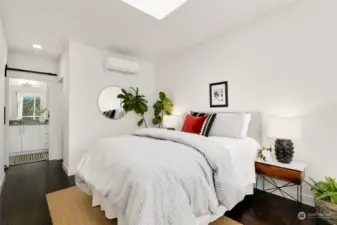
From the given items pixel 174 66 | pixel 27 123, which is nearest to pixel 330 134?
pixel 174 66

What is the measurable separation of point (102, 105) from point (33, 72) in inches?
72.3

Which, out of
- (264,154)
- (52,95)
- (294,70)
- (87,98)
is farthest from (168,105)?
(52,95)

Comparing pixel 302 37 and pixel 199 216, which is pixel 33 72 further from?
pixel 302 37

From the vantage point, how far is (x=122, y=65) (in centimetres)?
379

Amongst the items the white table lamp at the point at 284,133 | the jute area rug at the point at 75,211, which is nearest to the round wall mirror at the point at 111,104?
the jute area rug at the point at 75,211

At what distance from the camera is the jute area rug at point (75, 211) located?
5.95ft

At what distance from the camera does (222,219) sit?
6.07 ft

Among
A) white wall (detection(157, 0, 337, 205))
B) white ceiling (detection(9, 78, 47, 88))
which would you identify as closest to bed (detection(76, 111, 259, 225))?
white wall (detection(157, 0, 337, 205))

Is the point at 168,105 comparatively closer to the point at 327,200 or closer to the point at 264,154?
the point at 264,154

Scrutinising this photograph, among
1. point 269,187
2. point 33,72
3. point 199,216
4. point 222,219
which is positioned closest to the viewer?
point 199,216

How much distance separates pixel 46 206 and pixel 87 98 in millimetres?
1939

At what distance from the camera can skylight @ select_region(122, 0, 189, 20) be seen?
2.27m

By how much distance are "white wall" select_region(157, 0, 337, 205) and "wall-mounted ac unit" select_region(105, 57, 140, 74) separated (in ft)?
5.66

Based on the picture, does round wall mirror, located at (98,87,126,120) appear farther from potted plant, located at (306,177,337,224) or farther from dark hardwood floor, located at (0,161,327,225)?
potted plant, located at (306,177,337,224)
